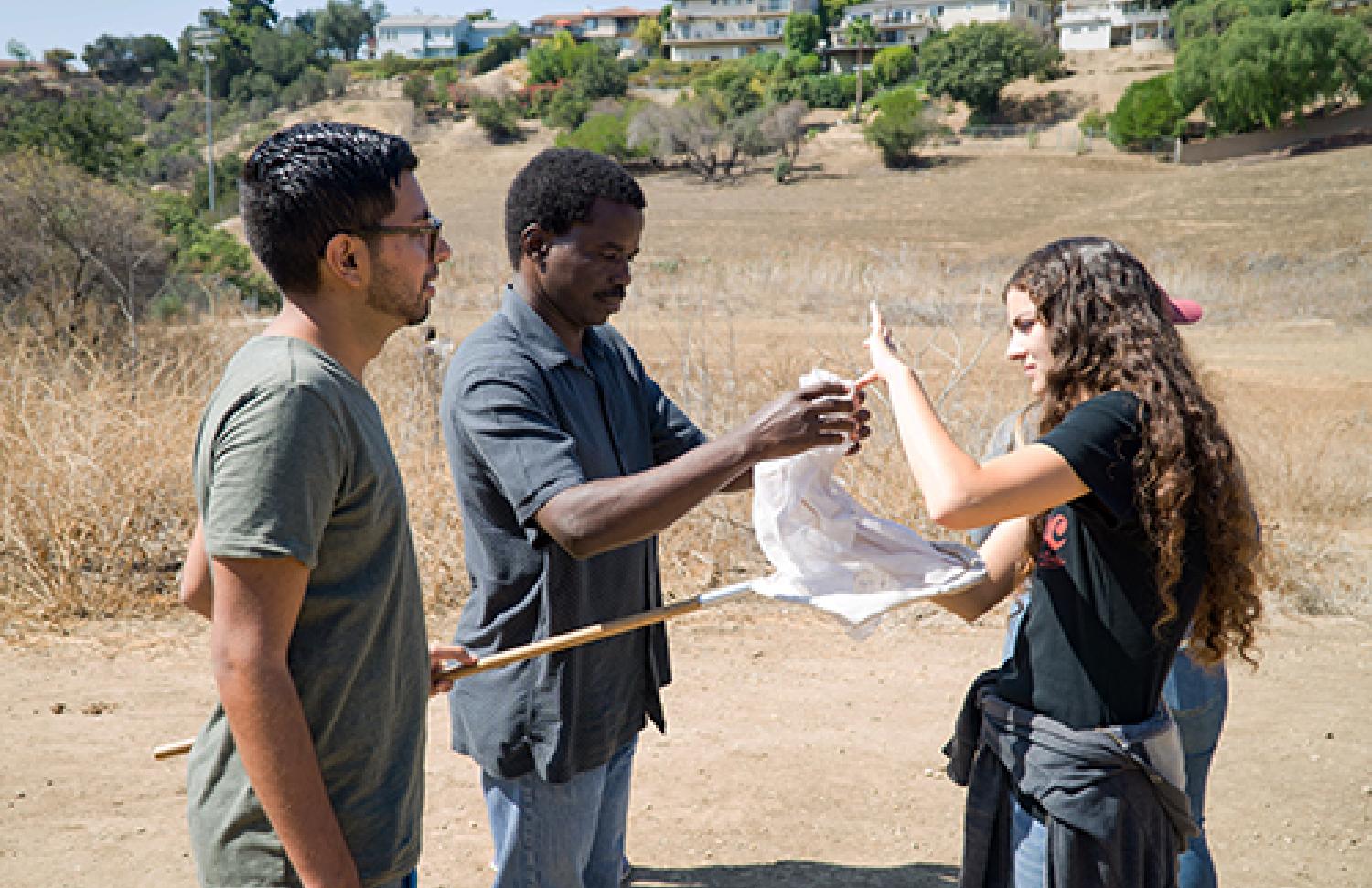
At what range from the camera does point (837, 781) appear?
166 inches

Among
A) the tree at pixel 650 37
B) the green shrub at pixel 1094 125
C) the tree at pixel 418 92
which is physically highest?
the tree at pixel 650 37

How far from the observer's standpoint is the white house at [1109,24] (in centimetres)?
7675

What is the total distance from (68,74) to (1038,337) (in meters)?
111

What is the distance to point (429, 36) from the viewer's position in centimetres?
12456

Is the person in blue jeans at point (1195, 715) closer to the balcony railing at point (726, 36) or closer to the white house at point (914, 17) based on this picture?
the white house at point (914, 17)

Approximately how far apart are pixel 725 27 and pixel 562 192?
353 ft

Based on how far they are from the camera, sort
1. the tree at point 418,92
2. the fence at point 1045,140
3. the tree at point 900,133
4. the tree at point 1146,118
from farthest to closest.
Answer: the tree at point 418,92, the tree at point 900,133, the fence at point 1045,140, the tree at point 1146,118

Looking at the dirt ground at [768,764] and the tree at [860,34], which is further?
the tree at [860,34]

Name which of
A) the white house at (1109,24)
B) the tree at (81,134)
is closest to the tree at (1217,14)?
the white house at (1109,24)

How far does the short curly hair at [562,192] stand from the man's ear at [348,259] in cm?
70

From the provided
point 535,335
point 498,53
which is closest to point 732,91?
point 498,53

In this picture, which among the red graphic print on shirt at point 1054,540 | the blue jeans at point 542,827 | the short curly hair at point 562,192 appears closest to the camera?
the red graphic print on shirt at point 1054,540

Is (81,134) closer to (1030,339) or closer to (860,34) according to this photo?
(1030,339)

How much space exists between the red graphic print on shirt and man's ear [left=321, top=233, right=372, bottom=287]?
1.31m
